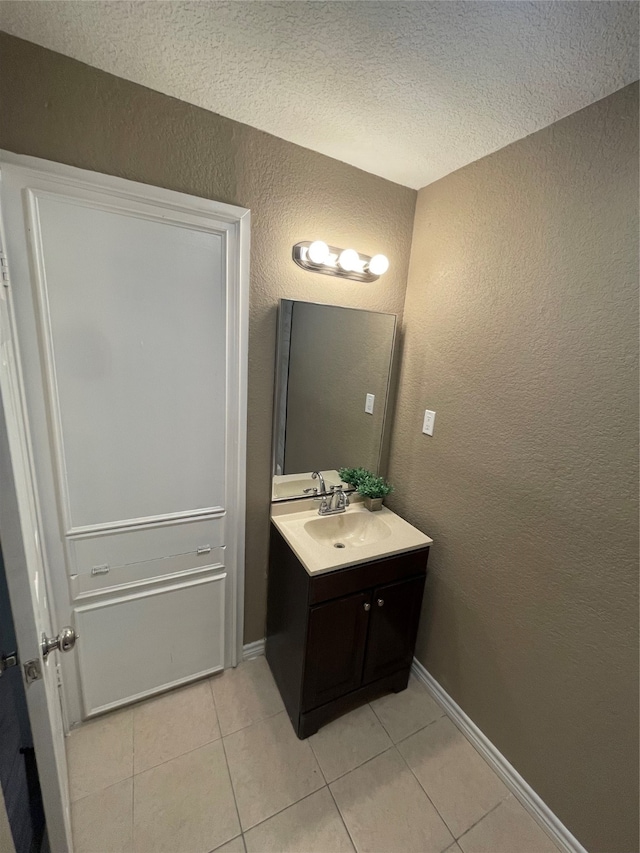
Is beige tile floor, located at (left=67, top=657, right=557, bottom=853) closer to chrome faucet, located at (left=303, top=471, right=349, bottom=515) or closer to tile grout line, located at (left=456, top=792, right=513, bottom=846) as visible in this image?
tile grout line, located at (left=456, top=792, right=513, bottom=846)

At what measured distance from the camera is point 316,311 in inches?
60.5

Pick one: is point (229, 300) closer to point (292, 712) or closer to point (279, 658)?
point (279, 658)

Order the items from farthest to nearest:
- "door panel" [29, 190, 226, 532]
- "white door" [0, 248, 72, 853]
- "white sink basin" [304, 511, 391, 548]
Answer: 1. "white sink basin" [304, 511, 391, 548]
2. "door panel" [29, 190, 226, 532]
3. "white door" [0, 248, 72, 853]

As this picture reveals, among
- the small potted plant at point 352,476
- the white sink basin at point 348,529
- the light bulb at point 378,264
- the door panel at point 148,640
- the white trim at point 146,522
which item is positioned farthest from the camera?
the small potted plant at point 352,476

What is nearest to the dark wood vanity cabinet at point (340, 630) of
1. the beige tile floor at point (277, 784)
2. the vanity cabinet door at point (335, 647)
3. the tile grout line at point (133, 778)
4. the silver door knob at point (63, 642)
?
the vanity cabinet door at point (335, 647)

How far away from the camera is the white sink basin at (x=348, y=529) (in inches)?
65.8

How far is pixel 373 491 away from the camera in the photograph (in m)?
1.75

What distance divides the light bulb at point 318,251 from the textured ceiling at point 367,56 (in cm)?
38

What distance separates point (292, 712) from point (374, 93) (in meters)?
2.36

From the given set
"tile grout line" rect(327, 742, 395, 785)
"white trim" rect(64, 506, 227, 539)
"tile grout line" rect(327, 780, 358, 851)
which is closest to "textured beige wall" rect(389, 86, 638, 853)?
"tile grout line" rect(327, 742, 395, 785)

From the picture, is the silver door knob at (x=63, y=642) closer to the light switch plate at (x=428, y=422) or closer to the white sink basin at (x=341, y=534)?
the white sink basin at (x=341, y=534)

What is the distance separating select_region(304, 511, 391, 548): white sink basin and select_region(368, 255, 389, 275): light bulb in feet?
3.86

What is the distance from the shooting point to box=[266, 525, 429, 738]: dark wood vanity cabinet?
1.36 m

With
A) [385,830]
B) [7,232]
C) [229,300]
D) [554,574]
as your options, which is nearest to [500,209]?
[229,300]
